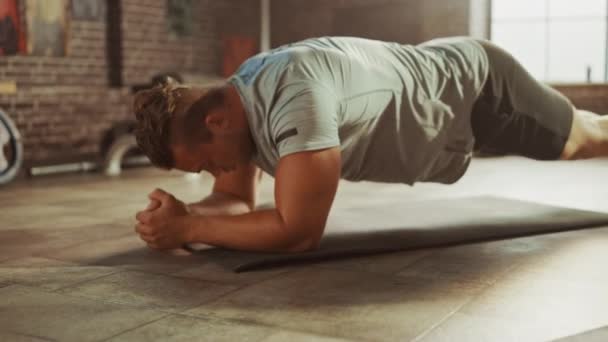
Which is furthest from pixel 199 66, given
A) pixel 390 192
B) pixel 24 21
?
pixel 390 192

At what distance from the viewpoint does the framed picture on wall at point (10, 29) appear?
4.90 metres

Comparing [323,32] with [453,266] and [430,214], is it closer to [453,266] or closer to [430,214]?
[430,214]

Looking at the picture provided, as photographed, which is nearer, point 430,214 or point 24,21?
point 430,214

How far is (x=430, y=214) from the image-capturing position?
2828 mm

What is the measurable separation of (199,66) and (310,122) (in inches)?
202

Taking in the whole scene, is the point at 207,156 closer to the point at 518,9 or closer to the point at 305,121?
the point at 305,121

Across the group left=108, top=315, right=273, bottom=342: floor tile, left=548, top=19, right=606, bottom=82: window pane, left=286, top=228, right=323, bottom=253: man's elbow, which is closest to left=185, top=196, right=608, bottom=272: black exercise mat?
left=286, top=228, right=323, bottom=253: man's elbow

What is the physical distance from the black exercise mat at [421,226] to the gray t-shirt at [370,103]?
21 cm

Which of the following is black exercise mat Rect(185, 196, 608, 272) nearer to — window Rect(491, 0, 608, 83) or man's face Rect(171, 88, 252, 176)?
man's face Rect(171, 88, 252, 176)

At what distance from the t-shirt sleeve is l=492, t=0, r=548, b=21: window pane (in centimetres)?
510

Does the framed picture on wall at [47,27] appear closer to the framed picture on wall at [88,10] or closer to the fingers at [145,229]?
A: the framed picture on wall at [88,10]

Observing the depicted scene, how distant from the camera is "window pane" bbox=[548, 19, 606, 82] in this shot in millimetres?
6184

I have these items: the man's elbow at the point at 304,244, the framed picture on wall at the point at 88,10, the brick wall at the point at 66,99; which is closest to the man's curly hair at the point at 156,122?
the man's elbow at the point at 304,244

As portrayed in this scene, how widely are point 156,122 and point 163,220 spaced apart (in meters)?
0.30
